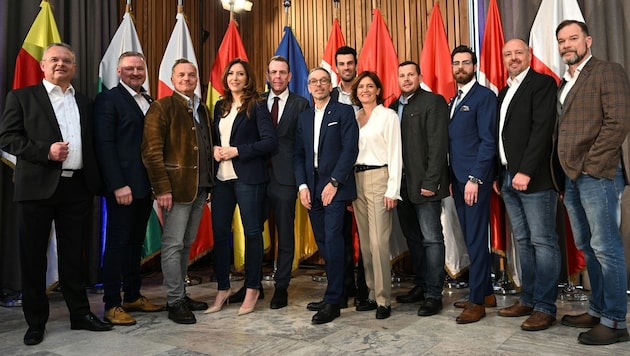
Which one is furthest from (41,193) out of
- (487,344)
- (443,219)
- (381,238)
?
(443,219)

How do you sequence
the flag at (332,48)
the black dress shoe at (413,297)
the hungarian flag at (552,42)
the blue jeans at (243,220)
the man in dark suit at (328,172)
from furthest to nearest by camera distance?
1. the flag at (332,48)
2. the hungarian flag at (552,42)
3. the black dress shoe at (413,297)
4. the blue jeans at (243,220)
5. the man in dark suit at (328,172)

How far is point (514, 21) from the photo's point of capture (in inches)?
146

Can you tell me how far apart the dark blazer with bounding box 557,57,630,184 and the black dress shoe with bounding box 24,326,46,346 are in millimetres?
2829

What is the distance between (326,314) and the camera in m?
2.67

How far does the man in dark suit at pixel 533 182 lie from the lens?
8.29ft

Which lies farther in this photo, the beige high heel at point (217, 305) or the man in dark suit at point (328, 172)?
the beige high heel at point (217, 305)

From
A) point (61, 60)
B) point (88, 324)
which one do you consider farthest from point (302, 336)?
point (61, 60)

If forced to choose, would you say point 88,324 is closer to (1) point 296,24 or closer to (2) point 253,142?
(2) point 253,142

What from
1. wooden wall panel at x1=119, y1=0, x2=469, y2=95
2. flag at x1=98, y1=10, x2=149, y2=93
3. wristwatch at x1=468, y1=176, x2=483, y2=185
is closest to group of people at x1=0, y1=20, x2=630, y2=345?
wristwatch at x1=468, y1=176, x2=483, y2=185

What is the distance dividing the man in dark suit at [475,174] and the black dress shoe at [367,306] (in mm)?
541

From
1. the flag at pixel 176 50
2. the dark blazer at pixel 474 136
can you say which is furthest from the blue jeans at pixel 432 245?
the flag at pixel 176 50

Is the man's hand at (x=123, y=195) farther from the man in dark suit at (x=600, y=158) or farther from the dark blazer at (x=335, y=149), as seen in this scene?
the man in dark suit at (x=600, y=158)

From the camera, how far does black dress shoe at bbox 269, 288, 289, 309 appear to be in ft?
9.93

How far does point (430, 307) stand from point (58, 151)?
7.42 feet
